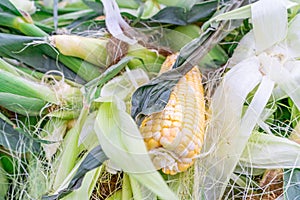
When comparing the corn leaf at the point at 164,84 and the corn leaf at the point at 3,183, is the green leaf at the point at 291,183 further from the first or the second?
the corn leaf at the point at 3,183

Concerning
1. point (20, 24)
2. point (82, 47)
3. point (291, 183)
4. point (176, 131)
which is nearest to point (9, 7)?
point (20, 24)

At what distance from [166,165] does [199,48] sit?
18 centimetres

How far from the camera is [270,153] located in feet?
2.12

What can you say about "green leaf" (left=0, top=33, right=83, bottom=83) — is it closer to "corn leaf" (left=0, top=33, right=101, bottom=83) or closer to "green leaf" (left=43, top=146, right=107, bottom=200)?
"corn leaf" (left=0, top=33, right=101, bottom=83)

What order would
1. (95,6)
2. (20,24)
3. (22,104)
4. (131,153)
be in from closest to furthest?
(131,153)
(22,104)
(20,24)
(95,6)

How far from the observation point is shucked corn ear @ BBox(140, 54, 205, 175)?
0.60m

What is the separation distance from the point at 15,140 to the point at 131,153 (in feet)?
0.74

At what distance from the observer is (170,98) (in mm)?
659

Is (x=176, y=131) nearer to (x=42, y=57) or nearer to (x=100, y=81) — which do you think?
(x=100, y=81)

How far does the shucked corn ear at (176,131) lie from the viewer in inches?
23.8

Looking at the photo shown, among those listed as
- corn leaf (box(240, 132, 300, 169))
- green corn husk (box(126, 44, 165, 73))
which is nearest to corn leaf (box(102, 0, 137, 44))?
green corn husk (box(126, 44, 165, 73))

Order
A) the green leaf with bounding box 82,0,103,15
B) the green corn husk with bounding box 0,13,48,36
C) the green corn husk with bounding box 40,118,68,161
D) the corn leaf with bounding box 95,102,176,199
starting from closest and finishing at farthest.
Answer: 1. the corn leaf with bounding box 95,102,176,199
2. the green corn husk with bounding box 40,118,68,161
3. the green corn husk with bounding box 0,13,48,36
4. the green leaf with bounding box 82,0,103,15

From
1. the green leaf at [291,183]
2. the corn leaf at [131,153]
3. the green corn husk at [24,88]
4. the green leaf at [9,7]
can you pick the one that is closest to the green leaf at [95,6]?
the green leaf at [9,7]

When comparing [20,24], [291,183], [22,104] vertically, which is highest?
[20,24]
